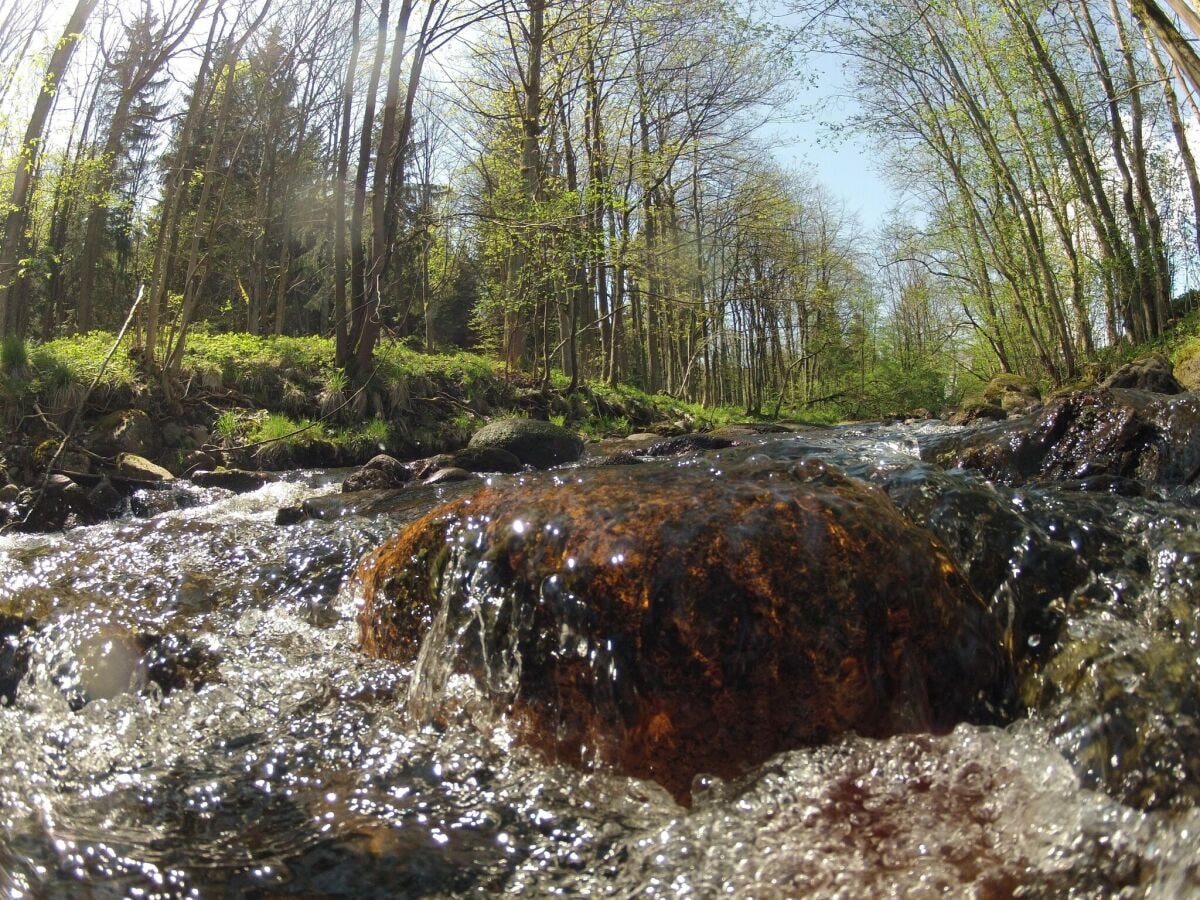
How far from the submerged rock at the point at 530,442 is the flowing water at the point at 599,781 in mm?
6268

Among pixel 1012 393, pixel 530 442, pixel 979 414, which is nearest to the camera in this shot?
pixel 530 442

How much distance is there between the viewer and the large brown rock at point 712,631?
2.69m

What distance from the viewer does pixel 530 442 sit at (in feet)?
34.2

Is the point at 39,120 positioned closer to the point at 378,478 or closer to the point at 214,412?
the point at 214,412

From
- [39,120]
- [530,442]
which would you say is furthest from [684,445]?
[39,120]

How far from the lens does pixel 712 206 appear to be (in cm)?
2744

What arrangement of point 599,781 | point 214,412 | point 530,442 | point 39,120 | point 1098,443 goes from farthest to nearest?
point 39,120 < point 214,412 < point 530,442 < point 1098,443 < point 599,781

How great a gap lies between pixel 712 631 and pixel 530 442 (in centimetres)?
782

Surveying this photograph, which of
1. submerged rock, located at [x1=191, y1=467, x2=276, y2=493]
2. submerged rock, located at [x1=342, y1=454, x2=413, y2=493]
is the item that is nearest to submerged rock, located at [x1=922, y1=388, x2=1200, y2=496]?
submerged rock, located at [x1=342, y1=454, x2=413, y2=493]

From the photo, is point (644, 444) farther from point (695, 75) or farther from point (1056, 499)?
point (695, 75)

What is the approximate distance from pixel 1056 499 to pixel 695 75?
20855 millimetres

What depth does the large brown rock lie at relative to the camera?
269cm

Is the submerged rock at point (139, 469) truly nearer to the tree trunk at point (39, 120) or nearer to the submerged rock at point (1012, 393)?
the tree trunk at point (39, 120)


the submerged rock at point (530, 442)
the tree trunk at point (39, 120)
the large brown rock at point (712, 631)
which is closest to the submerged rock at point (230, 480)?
the submerged rock at point (530, 442)
